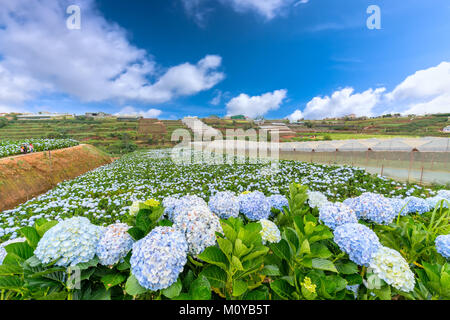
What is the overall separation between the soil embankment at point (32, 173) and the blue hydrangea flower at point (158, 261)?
38.5 ft

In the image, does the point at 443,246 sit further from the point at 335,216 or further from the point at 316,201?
the point at 316,201

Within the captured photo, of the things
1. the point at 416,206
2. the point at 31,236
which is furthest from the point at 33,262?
the point at 416,206

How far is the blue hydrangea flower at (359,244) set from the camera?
1.14 metres

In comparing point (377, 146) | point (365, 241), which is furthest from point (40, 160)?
point (377, 146)

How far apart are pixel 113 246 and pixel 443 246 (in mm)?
2204

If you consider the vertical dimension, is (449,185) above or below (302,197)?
below

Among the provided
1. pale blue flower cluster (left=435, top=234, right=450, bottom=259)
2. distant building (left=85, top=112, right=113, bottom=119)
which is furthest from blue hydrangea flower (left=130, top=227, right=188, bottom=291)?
distant building (left=85, top=112, right=113, bottom=119)

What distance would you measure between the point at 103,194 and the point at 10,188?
578 cm

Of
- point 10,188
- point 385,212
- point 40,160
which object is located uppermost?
point 385,212

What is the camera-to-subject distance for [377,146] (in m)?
10.9

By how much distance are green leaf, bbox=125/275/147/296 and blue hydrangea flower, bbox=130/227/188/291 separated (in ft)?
0.12

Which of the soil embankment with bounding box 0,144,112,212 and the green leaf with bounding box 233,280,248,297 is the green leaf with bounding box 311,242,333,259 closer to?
the green leaf with bounding box 233,280,248,297

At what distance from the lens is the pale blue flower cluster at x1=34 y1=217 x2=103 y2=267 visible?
98cm

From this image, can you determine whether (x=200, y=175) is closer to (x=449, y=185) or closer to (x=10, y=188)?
(x=10, y=188)
